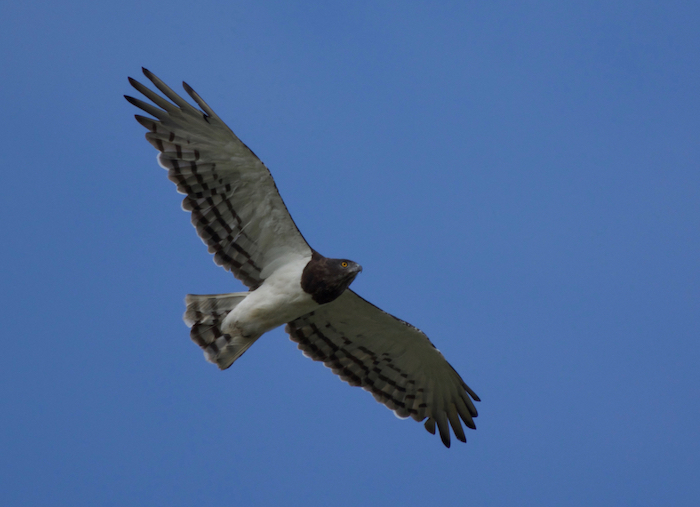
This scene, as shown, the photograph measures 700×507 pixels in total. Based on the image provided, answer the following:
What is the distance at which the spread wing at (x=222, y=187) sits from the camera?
923cm

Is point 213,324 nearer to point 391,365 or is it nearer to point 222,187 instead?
point 222,187

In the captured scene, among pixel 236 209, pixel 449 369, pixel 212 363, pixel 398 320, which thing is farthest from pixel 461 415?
pixel 236 209

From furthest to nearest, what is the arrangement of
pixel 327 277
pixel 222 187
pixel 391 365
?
pixel 391 365, pixel 222 187, pixel 327 277

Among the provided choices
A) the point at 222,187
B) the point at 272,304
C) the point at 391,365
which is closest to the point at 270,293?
the point at 272,304

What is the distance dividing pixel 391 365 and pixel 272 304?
2.30 m

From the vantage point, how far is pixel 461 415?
1099 cm

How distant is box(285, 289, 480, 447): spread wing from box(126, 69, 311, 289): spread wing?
122 centimetres

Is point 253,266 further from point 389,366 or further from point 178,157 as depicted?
point 389,366

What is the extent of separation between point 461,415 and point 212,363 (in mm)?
3789

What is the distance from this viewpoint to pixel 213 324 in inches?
395

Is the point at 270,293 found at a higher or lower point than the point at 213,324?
higher

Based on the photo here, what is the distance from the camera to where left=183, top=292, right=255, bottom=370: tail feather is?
32.9ft

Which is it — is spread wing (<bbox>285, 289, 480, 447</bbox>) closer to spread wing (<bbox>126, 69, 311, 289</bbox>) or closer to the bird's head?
the bird's head

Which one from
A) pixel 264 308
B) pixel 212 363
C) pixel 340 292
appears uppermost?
pixel 340 292
